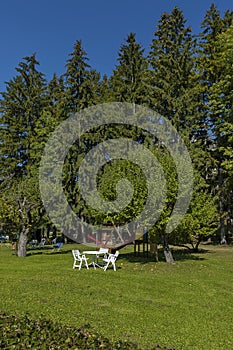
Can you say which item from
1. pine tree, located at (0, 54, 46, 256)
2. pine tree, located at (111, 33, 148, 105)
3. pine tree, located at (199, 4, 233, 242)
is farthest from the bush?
pine tree, located at (0, 54, 46, 256)

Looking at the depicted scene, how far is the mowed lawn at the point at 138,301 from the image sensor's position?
17.2 ft

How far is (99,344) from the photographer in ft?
14.8

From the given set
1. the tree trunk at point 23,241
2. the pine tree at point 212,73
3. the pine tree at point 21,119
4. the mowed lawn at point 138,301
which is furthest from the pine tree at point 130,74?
the mowed lawn at point 138,301

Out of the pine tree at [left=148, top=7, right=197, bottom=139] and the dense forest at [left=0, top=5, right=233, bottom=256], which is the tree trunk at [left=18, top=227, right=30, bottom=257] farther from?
the pine tree at [left=148, top=7, right=197, bottom=139]

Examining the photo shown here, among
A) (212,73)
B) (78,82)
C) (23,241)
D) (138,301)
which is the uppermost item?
(78,82)

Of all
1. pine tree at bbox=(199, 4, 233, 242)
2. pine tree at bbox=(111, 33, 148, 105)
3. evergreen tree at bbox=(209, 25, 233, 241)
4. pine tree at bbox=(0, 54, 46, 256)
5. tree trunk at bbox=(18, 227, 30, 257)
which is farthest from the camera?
pine tree at bbox=(0, 54, 46, 256)

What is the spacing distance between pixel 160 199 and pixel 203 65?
1731cm

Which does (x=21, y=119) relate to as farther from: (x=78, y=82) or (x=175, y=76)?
(x=175, y=76)

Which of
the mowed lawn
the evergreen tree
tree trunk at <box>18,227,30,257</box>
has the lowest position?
the mowed lawn

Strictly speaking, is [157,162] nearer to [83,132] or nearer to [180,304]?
[180,304]

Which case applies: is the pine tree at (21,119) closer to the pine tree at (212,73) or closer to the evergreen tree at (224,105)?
the pine tree at (212,73)

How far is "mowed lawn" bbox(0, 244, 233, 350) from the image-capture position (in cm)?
525

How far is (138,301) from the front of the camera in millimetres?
7266

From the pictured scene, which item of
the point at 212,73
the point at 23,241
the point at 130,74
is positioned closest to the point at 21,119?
the point at 130,74
